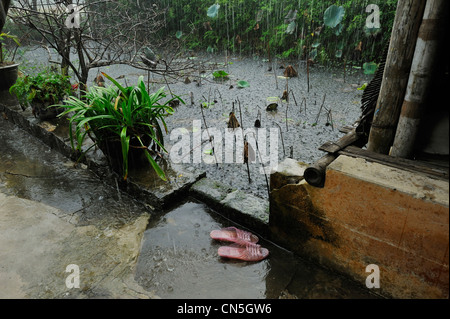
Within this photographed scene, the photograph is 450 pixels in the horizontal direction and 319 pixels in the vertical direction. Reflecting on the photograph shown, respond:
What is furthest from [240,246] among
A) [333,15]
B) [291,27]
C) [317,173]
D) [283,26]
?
[283,26]

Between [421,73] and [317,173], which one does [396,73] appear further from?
[317,173]

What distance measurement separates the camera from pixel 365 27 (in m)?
7.11

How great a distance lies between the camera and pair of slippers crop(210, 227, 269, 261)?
217 centimetres

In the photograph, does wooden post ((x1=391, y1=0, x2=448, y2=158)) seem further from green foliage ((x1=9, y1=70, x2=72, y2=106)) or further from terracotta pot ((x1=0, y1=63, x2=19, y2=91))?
terracotta pot ((x1=0, y1=63, x2=19, y2=91))

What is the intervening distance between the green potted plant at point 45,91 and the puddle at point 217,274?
8.74 ft

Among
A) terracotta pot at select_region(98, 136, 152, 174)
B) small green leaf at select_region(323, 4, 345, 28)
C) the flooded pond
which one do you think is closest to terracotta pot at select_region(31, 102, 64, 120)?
the flooded pond

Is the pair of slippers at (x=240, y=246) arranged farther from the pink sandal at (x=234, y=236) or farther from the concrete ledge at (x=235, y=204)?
the concrete ledge at (x=235, y=204)

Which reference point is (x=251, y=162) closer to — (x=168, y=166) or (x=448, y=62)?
(x=168, y=166)

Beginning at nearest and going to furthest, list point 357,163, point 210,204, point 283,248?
1. point 357,163
2. point 283,248
3. point 210,204

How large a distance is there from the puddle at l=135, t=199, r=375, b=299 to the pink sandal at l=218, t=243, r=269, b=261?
34 mm

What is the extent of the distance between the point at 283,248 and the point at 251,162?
61.3 inches

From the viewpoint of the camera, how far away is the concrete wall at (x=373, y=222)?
4.98ft

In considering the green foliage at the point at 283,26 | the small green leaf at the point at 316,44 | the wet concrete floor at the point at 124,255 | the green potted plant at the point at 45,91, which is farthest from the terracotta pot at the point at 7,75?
the small green leaf at the point at 316,44
